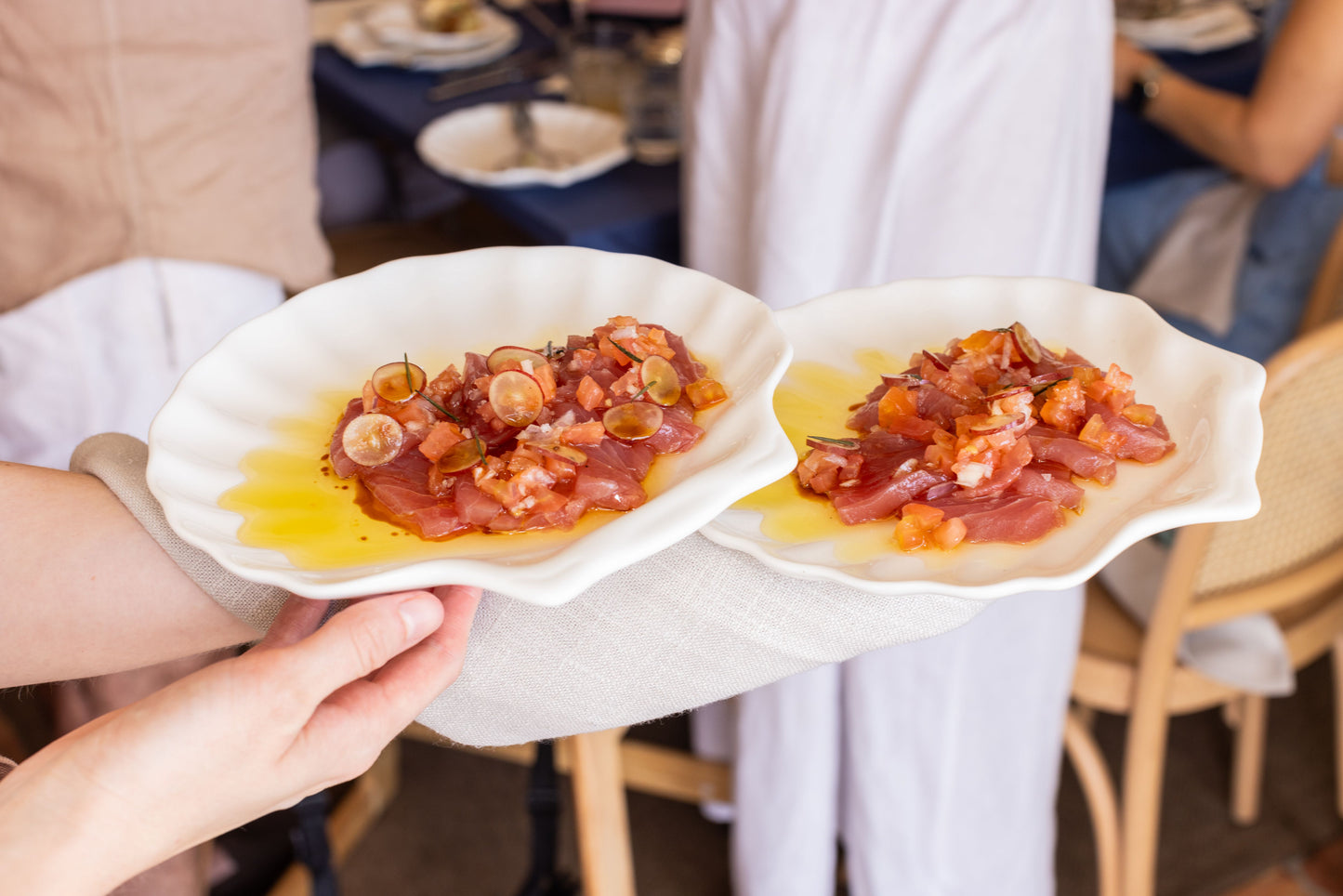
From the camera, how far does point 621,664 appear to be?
82 cm

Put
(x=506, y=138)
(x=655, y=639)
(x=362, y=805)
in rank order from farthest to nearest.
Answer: (x=362, y=805), (x=506, y=138), (x=655, y=639)

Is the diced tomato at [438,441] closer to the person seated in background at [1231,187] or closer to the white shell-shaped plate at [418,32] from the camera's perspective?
the person seated in background at [1231,187]

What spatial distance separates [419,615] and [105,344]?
91cm

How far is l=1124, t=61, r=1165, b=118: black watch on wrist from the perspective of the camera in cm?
189

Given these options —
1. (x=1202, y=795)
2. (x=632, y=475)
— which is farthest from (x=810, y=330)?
(x=1202, y=795)

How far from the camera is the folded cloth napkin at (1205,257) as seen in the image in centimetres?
203

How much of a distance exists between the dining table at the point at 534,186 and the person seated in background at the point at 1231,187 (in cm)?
91

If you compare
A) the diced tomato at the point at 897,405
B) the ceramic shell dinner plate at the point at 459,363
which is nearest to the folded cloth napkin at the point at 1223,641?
the diced tomato at the point at 897,405

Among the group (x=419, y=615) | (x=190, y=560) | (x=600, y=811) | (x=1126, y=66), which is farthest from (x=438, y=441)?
(x=1126, y=66)

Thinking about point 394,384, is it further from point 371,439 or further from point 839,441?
point 839,441

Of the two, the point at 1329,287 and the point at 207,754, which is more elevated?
the point at 207,754

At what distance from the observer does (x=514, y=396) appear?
0.76 meters

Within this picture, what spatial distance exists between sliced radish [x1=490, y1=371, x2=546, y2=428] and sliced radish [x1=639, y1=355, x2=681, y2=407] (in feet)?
0.27

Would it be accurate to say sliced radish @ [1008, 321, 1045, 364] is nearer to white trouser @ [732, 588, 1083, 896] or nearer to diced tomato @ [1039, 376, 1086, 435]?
diced tomato @ [1039, 376, 1086, 435]
